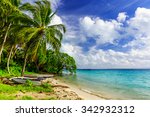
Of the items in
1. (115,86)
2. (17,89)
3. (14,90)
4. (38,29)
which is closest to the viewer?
(14,90)

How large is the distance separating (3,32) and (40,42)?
6748mm

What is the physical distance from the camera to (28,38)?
67.8ft

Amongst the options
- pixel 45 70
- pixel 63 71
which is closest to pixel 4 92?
pixel 45 70

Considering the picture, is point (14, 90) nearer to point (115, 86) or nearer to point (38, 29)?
point (38, 29)

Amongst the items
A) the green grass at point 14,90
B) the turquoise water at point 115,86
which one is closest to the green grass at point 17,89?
the green grass at point 14,90

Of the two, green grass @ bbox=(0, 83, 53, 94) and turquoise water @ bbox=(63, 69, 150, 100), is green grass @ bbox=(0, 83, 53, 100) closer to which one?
green grass @ bbox=(0, 83, 53, 94)

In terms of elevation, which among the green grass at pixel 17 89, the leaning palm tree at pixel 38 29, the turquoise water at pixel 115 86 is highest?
the leaning palm tree at pixel 38 29

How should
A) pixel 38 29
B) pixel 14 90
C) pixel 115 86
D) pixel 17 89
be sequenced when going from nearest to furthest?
pixel 14 90 → pixel 17 89 → pixel 38 29 → pixel 115 86

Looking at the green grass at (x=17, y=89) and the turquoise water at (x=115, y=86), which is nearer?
the green grass at (x=17, y=89)

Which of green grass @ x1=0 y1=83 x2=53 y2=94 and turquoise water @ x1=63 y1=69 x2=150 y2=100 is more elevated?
green grass @ x1=0 y1=83 x2=53 y2=94

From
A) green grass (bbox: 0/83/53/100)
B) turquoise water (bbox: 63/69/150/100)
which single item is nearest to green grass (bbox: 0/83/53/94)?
green grass (bbox: 0/83/53/100)

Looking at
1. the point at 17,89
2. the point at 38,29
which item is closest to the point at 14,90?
the point at 17,89

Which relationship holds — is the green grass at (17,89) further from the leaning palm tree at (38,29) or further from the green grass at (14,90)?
the leaning palm tree at (38,29)

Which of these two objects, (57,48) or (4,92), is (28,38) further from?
(4,92)
